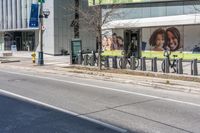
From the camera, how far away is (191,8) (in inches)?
1153

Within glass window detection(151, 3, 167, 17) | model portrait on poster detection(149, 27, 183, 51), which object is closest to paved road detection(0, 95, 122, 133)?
model portrait on poster detection(149, 27, 183, 51)

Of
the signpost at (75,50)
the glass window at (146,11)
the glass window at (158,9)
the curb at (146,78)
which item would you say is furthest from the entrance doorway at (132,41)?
the curb at (146,78)

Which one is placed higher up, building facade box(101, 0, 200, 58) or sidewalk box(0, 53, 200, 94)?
building facade box(101, 0, 200, 58)

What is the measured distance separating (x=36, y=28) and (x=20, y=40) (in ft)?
21.8

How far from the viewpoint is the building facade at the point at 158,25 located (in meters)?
29.3

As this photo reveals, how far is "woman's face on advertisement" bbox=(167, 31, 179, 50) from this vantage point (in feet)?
101

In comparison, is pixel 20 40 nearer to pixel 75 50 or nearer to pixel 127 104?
pixel 75 50

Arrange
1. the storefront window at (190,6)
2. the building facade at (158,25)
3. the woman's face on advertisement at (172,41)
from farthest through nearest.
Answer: the woman's face on advertisement at (172,41), the building facade at (158,25), the storefront window at (190,6)

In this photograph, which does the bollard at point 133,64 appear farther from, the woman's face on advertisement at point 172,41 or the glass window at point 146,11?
the glass window at point 146,11

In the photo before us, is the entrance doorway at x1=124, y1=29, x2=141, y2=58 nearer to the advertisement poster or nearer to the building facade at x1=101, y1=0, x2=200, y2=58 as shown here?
the building facade at x1=101, y1=0, x2=200, y2=58

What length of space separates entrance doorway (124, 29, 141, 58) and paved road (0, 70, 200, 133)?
626 inches

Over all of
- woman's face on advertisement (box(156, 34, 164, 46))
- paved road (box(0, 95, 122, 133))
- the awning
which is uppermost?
the awning

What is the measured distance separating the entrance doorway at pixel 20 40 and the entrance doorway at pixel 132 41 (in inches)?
707

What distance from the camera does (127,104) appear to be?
11.6 metres
